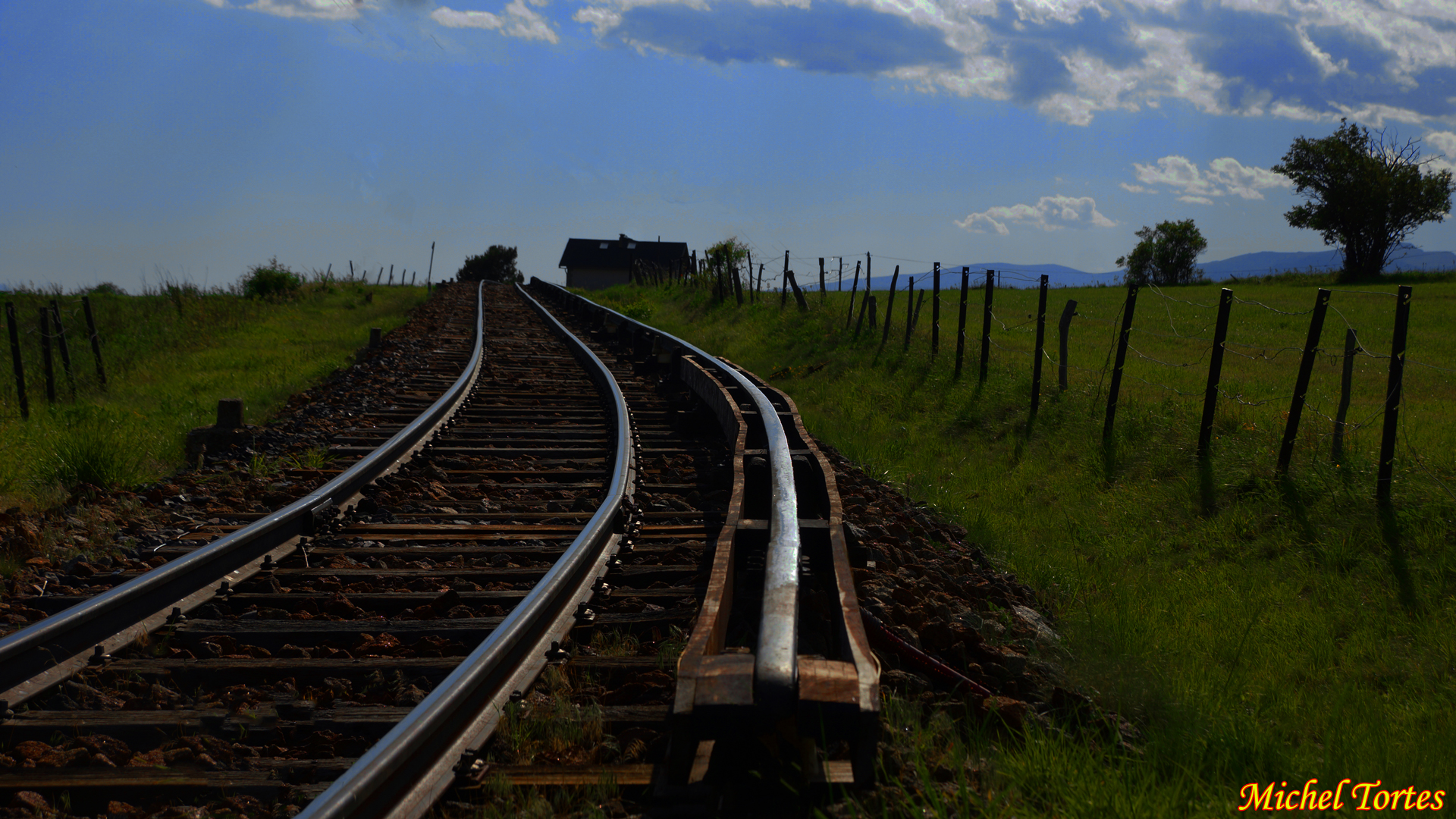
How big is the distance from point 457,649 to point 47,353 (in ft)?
38.0

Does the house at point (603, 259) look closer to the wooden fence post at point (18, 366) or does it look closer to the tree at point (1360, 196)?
the tree at point (1360, 196)

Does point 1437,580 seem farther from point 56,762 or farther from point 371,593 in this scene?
point 56,762

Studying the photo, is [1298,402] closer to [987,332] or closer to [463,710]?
[987,332]

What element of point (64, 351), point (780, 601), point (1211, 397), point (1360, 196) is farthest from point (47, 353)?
point (1360, 196)

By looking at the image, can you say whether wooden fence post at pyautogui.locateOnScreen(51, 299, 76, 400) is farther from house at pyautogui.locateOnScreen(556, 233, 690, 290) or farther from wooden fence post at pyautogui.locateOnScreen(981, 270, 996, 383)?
house at pyautogui.locateOnScreen(556, 233, 690, 290)

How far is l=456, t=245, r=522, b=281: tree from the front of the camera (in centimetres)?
7975

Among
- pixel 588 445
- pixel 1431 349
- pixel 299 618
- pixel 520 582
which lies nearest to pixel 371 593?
pixel 299 618

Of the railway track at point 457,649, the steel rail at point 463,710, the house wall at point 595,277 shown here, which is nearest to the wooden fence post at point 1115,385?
the railway track at point 457,649

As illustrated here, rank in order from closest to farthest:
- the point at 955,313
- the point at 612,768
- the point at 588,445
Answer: the point at 612,768, the point at 588,445, the point at 955,313

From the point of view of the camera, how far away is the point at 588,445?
7.25 metres

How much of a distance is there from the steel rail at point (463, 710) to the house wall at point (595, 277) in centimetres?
8053

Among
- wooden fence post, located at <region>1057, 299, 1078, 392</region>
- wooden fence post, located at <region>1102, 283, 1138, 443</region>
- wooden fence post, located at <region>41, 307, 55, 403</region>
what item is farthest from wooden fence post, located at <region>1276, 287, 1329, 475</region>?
wooden fence post, located at <region>41, 307, 55, 403</region>

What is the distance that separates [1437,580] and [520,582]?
4.81 meters

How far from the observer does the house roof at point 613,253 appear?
84062 mm
